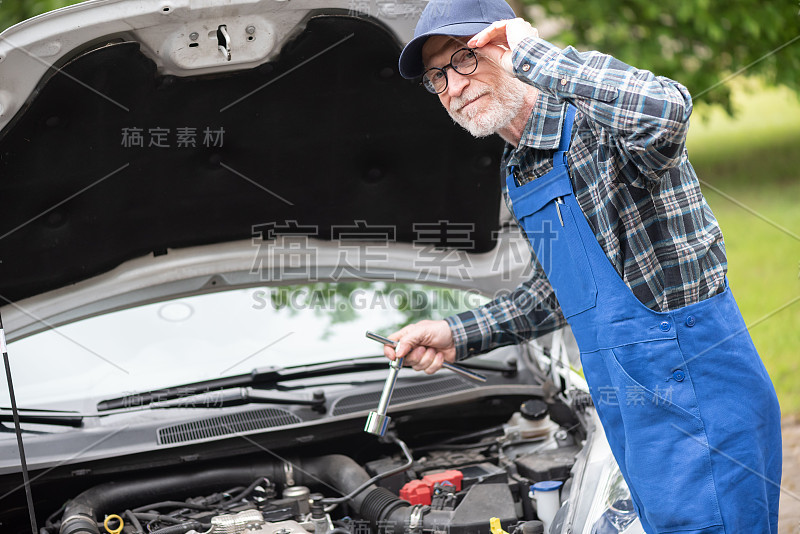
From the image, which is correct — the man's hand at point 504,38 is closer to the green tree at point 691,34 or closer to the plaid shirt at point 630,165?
the plaid shirt at point 630,165

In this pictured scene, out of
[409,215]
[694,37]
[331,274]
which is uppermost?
[694,37]

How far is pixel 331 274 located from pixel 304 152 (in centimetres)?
53

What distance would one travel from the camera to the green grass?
19.8ft

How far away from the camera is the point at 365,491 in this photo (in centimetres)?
241

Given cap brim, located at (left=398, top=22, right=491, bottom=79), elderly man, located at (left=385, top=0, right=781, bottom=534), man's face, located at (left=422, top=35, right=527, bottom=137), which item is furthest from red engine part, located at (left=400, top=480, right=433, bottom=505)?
cap brim, located at (left=398, top=22, right=491, bottom=79)

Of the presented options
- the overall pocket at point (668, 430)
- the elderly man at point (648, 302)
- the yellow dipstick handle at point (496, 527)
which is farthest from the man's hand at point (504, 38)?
the yellow dipstick handle at point (496, 527)

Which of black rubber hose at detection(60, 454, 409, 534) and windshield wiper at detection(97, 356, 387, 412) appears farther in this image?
windshield wiper at detection(97, 356, 387, 412)

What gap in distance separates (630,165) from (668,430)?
62 cm

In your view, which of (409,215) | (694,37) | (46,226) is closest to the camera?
(46,226)

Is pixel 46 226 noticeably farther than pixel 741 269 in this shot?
No

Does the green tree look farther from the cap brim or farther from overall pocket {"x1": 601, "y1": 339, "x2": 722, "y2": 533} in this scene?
overall pocket {"x1": 601, "y1": 339, "x2": 722, "y2": 533}

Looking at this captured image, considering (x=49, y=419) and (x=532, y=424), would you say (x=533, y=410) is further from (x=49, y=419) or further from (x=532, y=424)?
(x=49, y=419)

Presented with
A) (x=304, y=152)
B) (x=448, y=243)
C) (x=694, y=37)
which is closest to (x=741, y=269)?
(x=694, y=37)

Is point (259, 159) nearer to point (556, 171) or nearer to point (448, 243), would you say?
point (448, 243)
